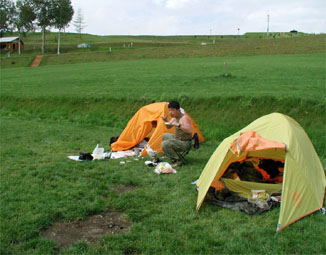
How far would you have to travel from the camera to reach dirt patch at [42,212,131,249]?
4.73 metres

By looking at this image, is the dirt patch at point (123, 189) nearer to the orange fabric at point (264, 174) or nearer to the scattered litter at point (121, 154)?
the scattered litter at point (121, 154)

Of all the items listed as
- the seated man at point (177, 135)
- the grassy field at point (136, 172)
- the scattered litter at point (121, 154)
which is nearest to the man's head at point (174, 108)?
the seated man at point (177, 135)

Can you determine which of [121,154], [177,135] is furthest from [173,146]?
[121,154]

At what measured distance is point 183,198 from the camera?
20.3 feet

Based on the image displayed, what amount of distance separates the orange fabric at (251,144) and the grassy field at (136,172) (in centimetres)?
105

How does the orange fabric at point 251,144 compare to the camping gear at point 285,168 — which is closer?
the camping gear at point 285,168

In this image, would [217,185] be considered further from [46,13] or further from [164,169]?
[46,13]

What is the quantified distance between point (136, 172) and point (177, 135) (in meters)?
1.46

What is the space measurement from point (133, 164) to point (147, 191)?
6.82ft

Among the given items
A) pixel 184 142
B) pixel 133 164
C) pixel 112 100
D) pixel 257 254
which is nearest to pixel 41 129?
pixel 112 100

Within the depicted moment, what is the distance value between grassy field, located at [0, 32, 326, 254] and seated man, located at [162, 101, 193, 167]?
0.49m

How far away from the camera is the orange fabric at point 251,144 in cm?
549

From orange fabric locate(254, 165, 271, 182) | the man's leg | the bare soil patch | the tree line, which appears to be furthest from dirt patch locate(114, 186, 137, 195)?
the tree line

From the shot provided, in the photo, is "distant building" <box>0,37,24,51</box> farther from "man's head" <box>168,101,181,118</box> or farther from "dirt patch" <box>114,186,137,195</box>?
"dirt patch" <box>114,186,137,195</box>
